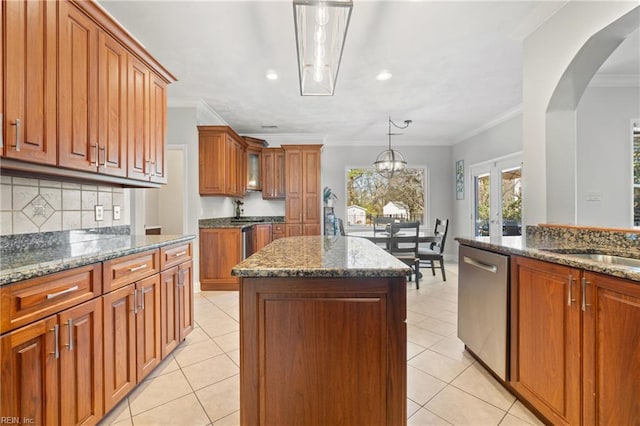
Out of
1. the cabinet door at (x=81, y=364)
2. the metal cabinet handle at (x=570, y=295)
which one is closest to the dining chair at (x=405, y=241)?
the metal cabinet handle at (x=570, y=295)

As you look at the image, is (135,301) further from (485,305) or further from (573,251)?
(573,251)

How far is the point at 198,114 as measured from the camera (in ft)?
13.1

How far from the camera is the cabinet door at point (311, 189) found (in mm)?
5195

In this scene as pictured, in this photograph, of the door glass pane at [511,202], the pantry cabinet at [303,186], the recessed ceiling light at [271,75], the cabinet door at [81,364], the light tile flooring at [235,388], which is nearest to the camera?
the cabinet door at [81,364]

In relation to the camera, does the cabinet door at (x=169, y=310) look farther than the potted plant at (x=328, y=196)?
No

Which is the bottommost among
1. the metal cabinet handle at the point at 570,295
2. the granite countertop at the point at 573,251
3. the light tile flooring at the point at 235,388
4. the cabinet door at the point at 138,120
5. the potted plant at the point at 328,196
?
the light tile flooring at the point at 235,388

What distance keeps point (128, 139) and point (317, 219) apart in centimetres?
349

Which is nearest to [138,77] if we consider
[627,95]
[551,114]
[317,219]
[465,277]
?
[465,277]

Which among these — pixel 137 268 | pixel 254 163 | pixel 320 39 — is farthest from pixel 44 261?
pixel 254 163

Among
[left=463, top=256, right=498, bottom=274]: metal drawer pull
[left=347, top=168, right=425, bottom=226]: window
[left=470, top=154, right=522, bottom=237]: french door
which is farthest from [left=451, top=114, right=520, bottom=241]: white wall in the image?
[left=463, top=256, right=498, bottom=274]: metal drawer pull

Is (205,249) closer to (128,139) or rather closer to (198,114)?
(198,114)

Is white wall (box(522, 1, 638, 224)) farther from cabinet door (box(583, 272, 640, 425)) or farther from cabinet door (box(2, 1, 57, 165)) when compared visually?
cabinet door (box(2, 1, 57, 165))

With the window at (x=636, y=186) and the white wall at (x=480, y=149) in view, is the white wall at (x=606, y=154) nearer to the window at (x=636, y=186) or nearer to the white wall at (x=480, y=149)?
the window at (x=636, y=186)

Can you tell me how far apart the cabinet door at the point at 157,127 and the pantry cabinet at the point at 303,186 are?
9.18ft
